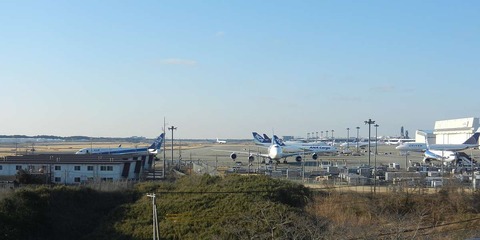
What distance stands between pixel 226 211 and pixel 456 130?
88.9 metres

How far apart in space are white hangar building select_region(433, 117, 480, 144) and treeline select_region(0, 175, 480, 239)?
73855 mm

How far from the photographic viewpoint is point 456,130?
99250 mm

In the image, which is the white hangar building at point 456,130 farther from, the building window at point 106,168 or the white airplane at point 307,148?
the building window at point 106,168

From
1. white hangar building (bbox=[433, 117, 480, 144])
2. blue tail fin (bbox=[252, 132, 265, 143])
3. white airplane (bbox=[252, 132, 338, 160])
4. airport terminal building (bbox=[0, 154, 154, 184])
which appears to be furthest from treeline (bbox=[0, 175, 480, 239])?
white hangar building (bbox=[433, 117, 480, 144])

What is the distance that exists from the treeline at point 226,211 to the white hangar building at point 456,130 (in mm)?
73855

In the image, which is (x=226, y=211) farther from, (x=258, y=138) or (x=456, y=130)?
(x=456, y=130)

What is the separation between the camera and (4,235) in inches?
731

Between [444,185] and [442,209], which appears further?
[444,185]

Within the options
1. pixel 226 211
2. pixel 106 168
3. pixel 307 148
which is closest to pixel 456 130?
pixel 307 148

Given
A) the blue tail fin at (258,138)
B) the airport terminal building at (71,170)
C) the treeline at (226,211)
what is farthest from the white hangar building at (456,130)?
the airport terminal building at (71,170)

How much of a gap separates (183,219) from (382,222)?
27.8ft

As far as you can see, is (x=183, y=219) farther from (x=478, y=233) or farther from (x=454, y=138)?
(x=454, y=138)

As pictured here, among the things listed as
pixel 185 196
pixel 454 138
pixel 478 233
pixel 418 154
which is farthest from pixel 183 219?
pixel 454 138

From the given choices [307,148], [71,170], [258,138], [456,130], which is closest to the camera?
[71,170]
